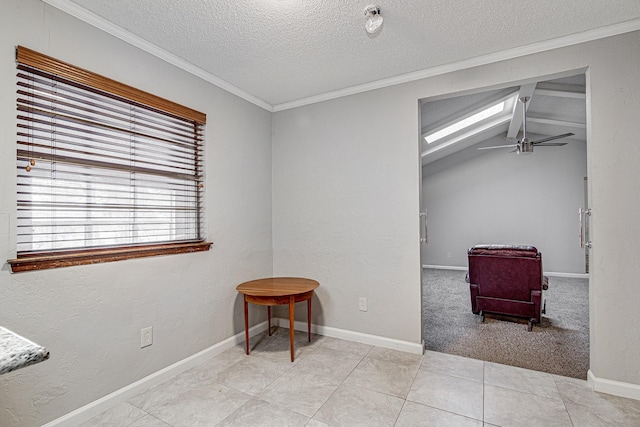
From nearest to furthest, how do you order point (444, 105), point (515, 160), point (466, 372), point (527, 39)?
point (527, 39)
point (466, 372)
point (444, 105)
point (515, 160)

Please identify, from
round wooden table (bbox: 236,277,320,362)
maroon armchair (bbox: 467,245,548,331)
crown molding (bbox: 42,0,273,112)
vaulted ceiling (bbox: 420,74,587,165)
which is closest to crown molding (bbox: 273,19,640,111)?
vaulted ceiling (bbox: 420,74,587,165)

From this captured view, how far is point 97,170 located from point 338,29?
5.81ft

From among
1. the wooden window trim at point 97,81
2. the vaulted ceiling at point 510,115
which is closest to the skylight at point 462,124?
the vaulted ceiling at point 510,115

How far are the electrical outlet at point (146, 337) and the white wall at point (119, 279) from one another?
1.2 inches

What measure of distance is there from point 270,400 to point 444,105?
3737 mm

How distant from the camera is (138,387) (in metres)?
2.06

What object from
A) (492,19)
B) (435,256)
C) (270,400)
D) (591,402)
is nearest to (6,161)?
(270,400)

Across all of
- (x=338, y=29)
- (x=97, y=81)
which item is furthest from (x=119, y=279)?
(x=338, y=29)

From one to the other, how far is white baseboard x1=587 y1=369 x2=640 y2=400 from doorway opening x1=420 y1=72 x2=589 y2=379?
2.81 ft

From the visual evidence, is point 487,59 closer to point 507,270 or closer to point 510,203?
point 507,270

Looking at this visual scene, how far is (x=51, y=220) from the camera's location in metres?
1.73

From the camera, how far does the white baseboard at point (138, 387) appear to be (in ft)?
5.69

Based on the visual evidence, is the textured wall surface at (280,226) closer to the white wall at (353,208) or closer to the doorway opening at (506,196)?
the white wall at (353,208)

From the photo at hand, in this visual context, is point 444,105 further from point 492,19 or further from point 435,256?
point 435,256
